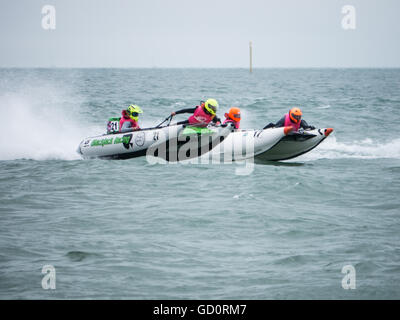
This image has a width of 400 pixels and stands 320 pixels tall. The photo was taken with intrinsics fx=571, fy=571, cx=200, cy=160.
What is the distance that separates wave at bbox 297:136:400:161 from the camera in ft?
47.1

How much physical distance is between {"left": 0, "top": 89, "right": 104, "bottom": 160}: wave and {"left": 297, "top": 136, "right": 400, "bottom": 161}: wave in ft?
20.7

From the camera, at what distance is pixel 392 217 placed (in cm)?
816

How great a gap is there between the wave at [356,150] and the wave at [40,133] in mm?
6303

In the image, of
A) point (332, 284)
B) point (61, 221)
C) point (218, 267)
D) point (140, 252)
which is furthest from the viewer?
point (61, 221)

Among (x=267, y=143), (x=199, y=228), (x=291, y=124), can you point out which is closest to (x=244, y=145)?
(x=267, y=143)

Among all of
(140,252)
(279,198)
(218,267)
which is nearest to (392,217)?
(279,198)

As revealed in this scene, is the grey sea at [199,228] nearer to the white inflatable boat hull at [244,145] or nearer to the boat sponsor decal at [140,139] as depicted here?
the white inflatable boat hull at [244,145]

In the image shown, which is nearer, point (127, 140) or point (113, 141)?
point (127, 140)

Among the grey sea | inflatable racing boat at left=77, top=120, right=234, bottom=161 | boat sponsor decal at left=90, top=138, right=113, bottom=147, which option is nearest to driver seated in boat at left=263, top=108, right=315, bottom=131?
the grey sea

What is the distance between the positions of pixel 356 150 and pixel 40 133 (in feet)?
30.9

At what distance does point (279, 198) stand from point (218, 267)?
3.51 meters

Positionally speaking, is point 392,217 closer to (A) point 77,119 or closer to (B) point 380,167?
(B) point 380,167

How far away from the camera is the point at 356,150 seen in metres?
15.4

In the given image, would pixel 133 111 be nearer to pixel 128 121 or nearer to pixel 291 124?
pixel 128 121
